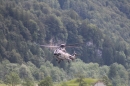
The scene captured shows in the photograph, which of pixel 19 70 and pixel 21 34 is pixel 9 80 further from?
pixel 21 34

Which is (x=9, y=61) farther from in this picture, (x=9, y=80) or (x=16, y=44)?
(x=9, y=80)

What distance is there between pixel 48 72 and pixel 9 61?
8.97m

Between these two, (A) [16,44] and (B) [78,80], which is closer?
(B) [78,80]

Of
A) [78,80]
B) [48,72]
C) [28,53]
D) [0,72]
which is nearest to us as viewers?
[78,80]

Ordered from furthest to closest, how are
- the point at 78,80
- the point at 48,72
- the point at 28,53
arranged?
1. the point at 28,53
2. the point at 48,72
3. the point at 78,80

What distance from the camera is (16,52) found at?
189250mm

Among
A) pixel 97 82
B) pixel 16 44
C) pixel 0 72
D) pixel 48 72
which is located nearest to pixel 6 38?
pixel 16 44

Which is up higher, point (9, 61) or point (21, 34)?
point (21, 34)

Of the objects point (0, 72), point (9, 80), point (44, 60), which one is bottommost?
point (9, 80)

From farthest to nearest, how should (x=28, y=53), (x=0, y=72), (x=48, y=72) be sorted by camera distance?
1. (x=28, y=53)
2. (x=48, y=72)
3. (x=0, y=72)

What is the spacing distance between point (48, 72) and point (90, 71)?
15984 millimetres

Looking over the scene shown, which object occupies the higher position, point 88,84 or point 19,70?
point 19,70

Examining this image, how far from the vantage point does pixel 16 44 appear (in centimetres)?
19200

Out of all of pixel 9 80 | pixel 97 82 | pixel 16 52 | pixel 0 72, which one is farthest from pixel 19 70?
pixel 9 80
